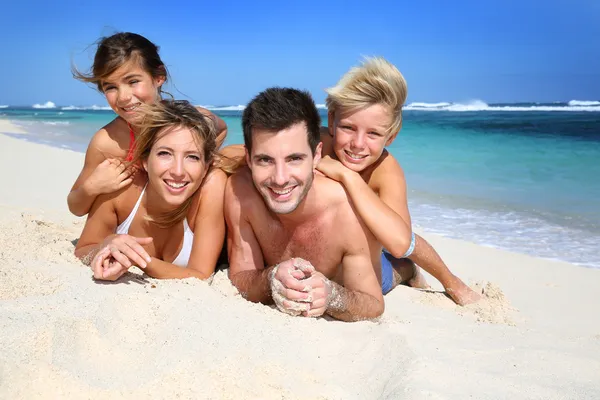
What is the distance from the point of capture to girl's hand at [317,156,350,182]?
356 cm

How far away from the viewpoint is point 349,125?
3.93 metres

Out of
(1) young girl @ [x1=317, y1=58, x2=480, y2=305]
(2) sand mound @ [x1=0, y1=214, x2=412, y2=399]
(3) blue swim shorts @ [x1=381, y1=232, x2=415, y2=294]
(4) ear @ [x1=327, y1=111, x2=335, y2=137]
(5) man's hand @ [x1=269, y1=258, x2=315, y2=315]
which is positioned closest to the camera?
(2) sand mound @ [x1=0, y1=214, x2=412, y2=399]

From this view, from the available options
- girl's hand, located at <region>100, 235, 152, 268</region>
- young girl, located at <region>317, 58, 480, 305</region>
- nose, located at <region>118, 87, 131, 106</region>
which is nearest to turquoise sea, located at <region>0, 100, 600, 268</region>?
young girl, located at <region>317, 58, 480, 305</region>

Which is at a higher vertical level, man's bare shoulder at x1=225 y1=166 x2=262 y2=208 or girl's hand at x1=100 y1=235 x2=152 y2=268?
man's bare shoulder at x1=225 y1=166 x2=262 y2=208

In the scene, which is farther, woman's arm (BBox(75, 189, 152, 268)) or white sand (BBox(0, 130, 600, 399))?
woman's arm (BBox(75, 189, 152, 268))

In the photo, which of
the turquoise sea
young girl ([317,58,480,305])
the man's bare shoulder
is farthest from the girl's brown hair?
the turquoise sea

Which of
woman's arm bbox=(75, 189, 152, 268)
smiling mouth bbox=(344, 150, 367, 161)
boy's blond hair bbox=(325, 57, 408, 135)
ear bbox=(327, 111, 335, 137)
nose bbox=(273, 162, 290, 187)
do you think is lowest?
woman's arm bbox=(75, 189, 152, 268)

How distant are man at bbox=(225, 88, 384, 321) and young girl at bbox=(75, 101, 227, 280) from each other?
6.3 inches

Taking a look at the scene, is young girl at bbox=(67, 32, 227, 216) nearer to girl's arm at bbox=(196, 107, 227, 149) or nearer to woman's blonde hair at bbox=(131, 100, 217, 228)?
girl's arm at bbox=(196, 107, 227, 149)

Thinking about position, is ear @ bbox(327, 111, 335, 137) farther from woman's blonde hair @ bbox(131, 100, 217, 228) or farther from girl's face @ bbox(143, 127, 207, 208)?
girl's face @ bbox(143, 127, 207, 208)

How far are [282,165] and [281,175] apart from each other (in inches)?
2.5

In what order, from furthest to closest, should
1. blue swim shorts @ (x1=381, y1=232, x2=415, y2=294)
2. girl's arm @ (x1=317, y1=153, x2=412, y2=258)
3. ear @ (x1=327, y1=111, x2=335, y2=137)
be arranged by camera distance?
1. blue swim shorts @ (x1=381, y1=232, x2=415, y2=294)
2. ear @ (x1=327, y1=111, x2=335, y2=137)
3. girl's arm @ (x1=317, y1=153, x2=412, y2=258)

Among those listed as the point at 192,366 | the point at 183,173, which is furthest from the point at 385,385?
the point at 183,173

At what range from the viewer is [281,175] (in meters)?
3.28
